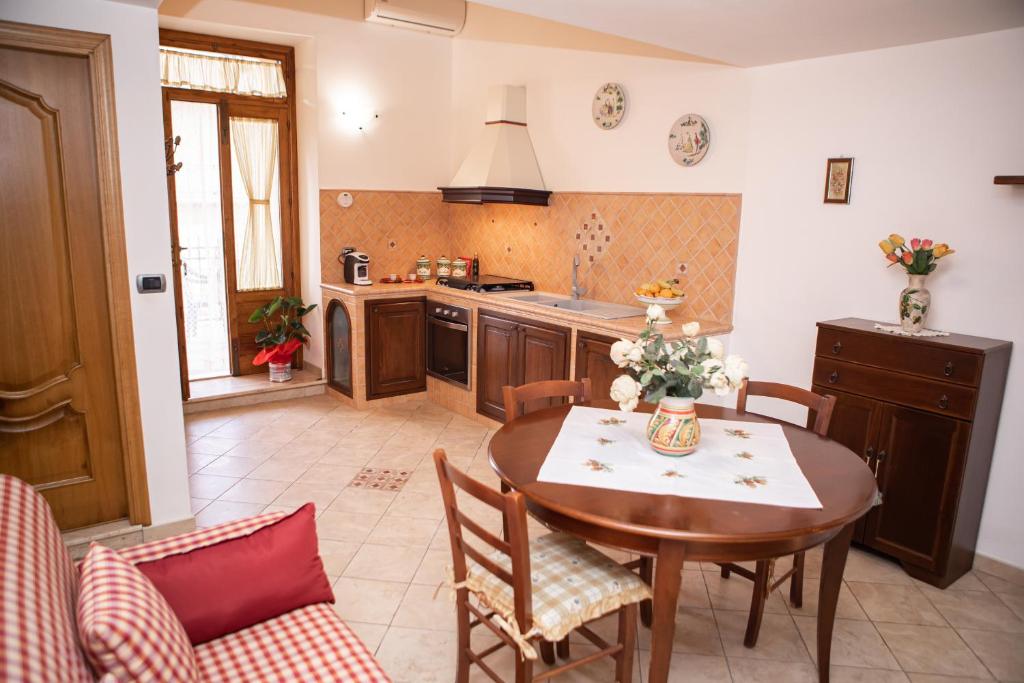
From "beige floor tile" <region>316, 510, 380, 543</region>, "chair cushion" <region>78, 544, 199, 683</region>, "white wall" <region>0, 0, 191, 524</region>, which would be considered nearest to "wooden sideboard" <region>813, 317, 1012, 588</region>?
"beige floor tile" <region>316, 510, 380, 543</region>

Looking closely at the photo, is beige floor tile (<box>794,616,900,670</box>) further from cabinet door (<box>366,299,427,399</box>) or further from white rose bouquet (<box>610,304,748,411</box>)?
cabinet door (<box>366,299,427,399</box>)

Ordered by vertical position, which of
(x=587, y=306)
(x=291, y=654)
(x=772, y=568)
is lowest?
(x=772, y=568)

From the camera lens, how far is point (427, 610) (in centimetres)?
281

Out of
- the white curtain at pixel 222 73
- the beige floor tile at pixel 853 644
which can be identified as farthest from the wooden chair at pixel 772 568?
the white curtain at pixel 222 73

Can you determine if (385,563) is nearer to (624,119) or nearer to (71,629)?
(71,629)

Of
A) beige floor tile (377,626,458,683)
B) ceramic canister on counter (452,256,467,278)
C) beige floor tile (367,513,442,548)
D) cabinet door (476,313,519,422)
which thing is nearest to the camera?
beige floor tile (377,626,458,683)

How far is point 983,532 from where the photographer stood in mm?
3217

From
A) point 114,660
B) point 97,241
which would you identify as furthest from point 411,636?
point 97,241

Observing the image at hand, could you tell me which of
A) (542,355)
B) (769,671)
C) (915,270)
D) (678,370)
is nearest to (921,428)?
(915,270)

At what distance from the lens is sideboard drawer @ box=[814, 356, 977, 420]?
2895 mm

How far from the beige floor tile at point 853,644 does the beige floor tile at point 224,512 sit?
2618mm

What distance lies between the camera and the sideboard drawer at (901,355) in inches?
113

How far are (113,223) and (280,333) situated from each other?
2.71m

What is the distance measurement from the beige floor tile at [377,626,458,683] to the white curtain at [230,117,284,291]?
3.80 m
